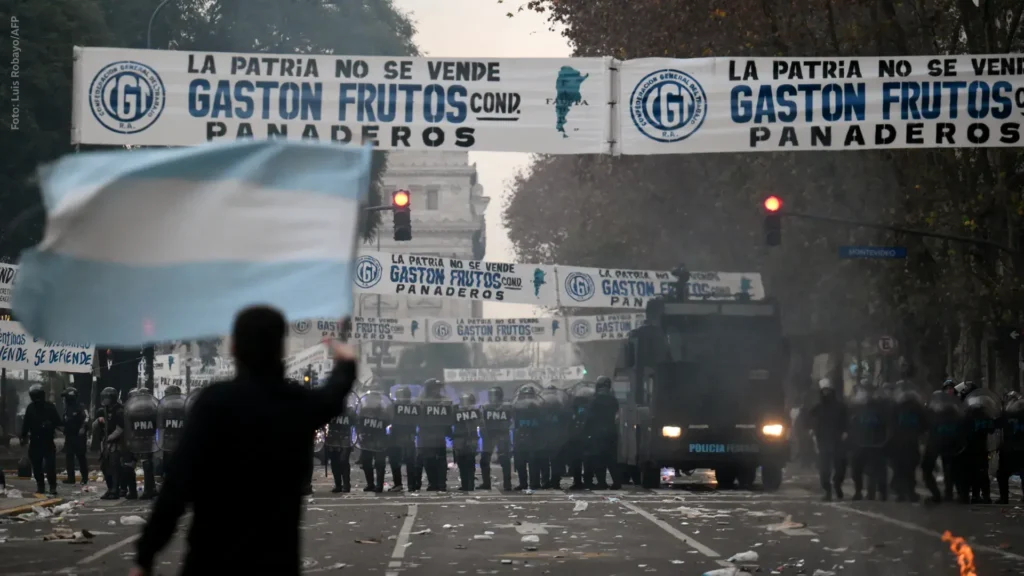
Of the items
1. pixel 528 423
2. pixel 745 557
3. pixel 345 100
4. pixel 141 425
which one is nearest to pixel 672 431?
pixel 528 423

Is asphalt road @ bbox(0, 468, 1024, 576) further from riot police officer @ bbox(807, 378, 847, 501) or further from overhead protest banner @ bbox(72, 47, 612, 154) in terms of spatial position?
overhead protest banner @ bbox(72, 47, 612, 154)

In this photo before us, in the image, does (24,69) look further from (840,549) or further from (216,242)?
(216,242)

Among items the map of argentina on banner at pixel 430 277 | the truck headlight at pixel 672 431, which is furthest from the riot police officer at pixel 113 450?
the map of argentina on banner at pixel 430 277

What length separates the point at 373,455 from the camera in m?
29.1

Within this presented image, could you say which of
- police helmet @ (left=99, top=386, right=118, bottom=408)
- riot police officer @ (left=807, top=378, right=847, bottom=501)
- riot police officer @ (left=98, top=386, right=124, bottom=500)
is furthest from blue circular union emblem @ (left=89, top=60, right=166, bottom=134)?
riot police officer @ (left=807, top=378, right=847, bottom=501)

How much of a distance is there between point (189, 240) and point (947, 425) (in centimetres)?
1890

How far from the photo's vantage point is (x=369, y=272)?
42.7 meters

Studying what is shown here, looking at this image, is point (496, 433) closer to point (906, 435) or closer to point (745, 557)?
point (906, 435)

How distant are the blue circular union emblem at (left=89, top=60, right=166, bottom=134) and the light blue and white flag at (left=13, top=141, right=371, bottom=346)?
37.4 ft

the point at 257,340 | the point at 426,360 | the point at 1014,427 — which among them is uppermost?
the point at 426,360

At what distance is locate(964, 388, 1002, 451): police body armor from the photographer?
24.7 m

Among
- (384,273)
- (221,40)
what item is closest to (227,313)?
(384,273)

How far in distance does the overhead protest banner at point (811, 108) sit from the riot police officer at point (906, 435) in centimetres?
623

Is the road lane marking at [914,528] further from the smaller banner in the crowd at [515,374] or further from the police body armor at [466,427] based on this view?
the smaller banner in the crowd at [515,374]
